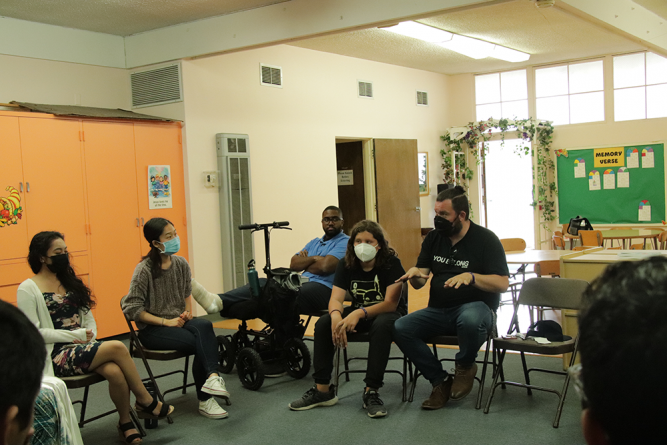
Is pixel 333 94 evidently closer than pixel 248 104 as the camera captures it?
No

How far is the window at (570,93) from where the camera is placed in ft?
32.0

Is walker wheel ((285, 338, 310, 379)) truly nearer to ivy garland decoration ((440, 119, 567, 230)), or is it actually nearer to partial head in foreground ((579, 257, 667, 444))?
partial head in foreground ((579, 257, 667, 444))

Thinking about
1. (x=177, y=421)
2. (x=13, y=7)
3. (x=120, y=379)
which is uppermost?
(x=13, y=7)

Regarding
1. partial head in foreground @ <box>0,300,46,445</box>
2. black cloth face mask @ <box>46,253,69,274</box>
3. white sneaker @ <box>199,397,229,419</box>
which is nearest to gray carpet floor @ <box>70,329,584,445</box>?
white sneaker @ <box>199,397,229,419</box>

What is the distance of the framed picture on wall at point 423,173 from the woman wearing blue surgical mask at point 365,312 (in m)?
6.21

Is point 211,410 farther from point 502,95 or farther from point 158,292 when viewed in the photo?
point 502,95

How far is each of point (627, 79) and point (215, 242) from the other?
22.3ft

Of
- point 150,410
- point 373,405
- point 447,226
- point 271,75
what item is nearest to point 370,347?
point 373,405

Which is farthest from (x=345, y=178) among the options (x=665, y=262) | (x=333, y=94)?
(x=665, y=262)

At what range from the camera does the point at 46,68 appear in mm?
5965

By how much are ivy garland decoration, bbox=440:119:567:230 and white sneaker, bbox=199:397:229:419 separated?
7.54 metres

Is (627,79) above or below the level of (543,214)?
above

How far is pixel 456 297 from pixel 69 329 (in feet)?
7.45

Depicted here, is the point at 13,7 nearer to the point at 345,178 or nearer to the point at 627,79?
the point at 345,178
